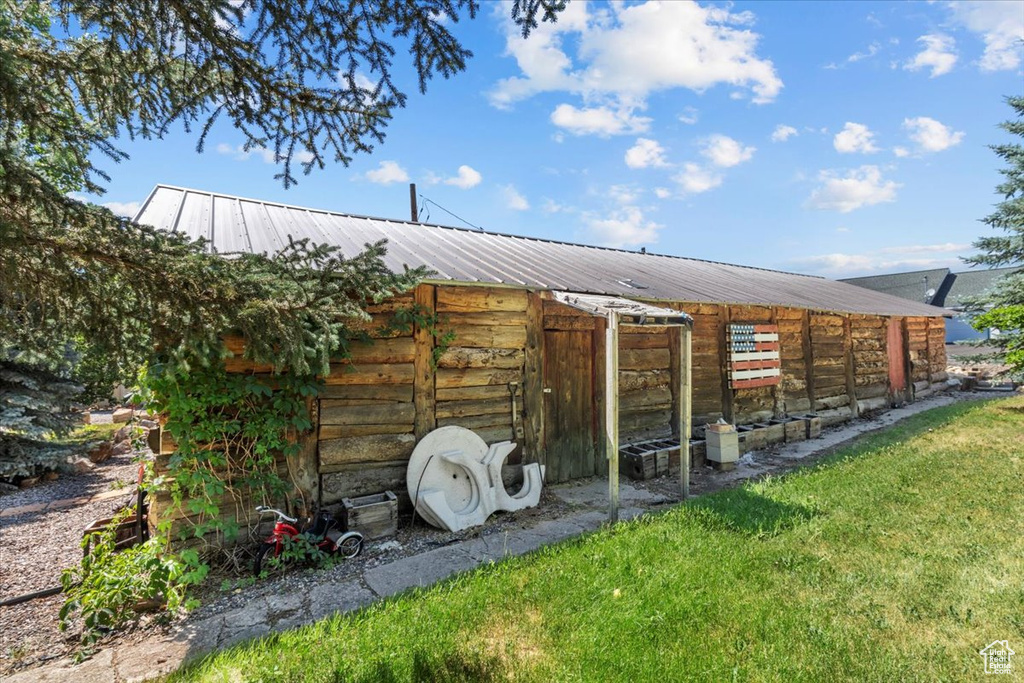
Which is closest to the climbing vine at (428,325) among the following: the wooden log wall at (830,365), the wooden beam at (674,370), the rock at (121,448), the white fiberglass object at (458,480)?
the white fiberglass object at (458,480)

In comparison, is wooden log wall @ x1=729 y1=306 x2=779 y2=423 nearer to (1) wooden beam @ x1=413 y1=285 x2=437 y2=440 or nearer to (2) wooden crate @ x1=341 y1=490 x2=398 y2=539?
(1) wooden beam @ x1=413 y1=285 x2=437 y2=440

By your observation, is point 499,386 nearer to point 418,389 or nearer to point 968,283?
point 418,389

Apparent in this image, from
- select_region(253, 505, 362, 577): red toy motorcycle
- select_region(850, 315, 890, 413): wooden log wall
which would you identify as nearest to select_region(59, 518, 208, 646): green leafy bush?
select_region(253, 505, 362, 577): red toy motorcycle

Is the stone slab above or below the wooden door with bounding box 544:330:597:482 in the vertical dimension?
below

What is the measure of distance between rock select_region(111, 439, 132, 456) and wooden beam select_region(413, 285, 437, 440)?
8.58 m

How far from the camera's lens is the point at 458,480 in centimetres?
537

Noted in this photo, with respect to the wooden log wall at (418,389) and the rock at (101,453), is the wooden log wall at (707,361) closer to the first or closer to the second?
the wooden log wall at (418,389)

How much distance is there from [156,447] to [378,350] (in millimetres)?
2112

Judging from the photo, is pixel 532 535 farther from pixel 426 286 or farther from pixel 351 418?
pixel 426 286

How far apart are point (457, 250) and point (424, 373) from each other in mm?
2636

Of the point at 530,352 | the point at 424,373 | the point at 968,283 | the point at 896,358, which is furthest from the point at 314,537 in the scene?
the point at 968,283

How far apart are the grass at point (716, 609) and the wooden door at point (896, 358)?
995cm

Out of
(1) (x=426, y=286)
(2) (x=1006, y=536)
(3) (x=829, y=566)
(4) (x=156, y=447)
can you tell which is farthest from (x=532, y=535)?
(2) (x=1006, y=536)

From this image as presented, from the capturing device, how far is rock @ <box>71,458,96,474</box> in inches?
332
